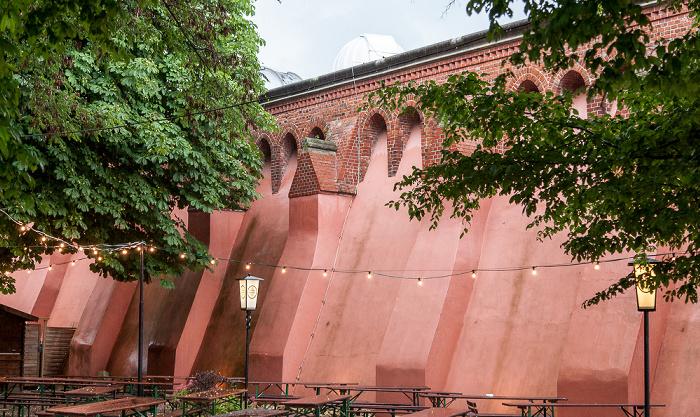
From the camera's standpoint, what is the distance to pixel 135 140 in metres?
12.5

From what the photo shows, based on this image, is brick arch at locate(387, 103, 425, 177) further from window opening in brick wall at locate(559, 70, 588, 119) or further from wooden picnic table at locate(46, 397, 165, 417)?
wooden picnic table at locate(46, 397, 165, 417)

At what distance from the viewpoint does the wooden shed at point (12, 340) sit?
18.3 metres

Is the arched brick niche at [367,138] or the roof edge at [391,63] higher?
the roof edge at [391,63]

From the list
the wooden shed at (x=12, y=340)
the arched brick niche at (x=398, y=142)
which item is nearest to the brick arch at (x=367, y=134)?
the arched brick niche at (x=398, y=142)

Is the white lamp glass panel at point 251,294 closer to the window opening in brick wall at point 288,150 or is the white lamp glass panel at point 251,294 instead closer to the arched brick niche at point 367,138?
the arched brick niche at point 367,138

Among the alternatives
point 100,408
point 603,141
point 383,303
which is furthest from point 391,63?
point 603,141

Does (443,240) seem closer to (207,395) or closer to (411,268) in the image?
(411,268)

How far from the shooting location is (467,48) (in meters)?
14.6

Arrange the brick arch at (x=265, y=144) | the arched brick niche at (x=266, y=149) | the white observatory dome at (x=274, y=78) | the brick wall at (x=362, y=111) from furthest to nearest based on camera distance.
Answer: the white observatory dome at (x=274, y=78) < the arched brick niche at (x=266, y=149) < the brick arch at (x=265, y=144) < the brick wall at (x=362, y=111)

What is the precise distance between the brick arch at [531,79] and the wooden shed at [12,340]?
43.1ft

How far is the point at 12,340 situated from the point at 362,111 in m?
11.1

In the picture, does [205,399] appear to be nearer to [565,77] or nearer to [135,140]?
[135,140]

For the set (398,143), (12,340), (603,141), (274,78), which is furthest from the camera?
(274,78)

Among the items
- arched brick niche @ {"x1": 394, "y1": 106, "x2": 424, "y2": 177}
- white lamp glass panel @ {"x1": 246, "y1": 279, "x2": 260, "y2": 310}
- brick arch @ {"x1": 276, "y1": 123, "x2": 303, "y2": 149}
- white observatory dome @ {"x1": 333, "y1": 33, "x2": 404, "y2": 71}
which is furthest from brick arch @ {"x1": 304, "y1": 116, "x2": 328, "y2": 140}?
white lamp glass panel @ {"x1": 246, "y1": 279, "x2": 260, "y2": 310}
